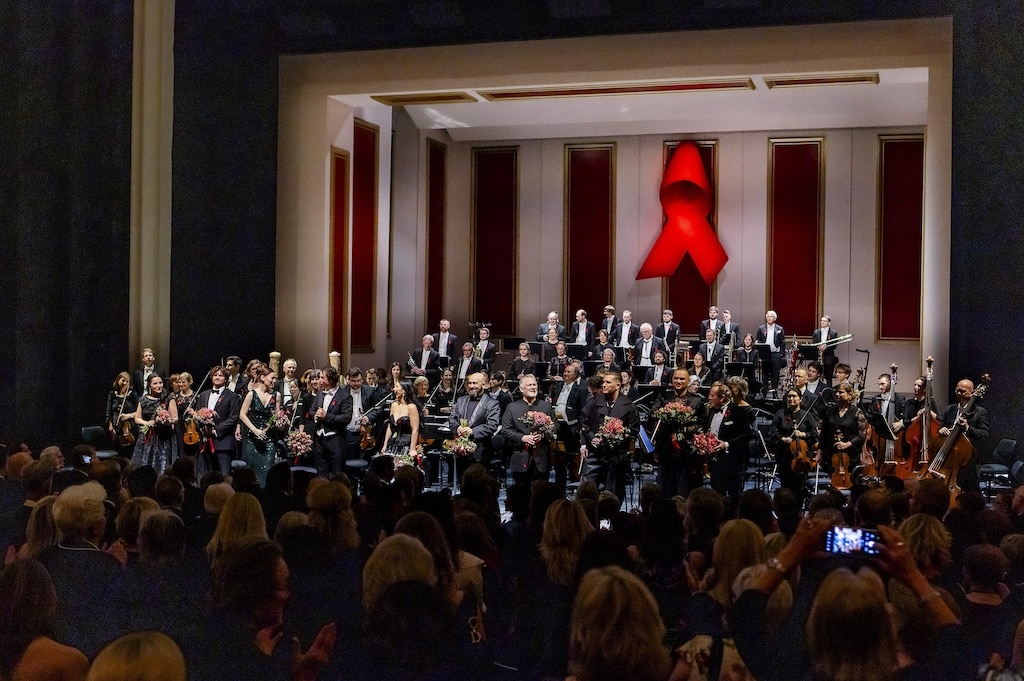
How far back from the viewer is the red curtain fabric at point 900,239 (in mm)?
16812

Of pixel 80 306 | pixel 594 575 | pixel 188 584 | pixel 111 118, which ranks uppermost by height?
pixel 111 118

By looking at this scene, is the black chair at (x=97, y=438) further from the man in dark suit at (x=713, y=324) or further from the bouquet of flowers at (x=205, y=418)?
the man in dark suit at (x=713, y=324)

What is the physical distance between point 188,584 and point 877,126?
1476cm

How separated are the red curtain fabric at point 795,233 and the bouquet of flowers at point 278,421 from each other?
959 cm

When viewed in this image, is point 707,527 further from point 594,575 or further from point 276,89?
point 276,89

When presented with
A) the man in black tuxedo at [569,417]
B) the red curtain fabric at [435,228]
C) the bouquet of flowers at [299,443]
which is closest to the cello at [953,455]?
the man in black tuxedo at [569,417]

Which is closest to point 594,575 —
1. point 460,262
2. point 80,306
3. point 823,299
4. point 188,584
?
point 188,584

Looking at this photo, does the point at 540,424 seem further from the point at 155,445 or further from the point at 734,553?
the point at 734,553

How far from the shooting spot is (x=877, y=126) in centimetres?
1683

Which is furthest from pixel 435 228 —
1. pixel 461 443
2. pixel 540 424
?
pixel 540 424

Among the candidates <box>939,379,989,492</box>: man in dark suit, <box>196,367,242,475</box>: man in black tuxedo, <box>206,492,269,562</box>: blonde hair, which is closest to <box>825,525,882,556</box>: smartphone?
<box>206,492,269,562</box>: blonde hair

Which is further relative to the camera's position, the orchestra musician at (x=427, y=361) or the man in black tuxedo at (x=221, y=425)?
the orchestra musician at (x=427, y=361)

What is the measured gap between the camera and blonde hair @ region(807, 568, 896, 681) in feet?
10.6

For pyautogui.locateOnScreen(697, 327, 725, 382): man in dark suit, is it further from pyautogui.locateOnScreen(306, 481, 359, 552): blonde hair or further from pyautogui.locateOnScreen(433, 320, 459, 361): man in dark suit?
pyautogui.locateOnScreen(306, 481, 359, 552): blonde hair
